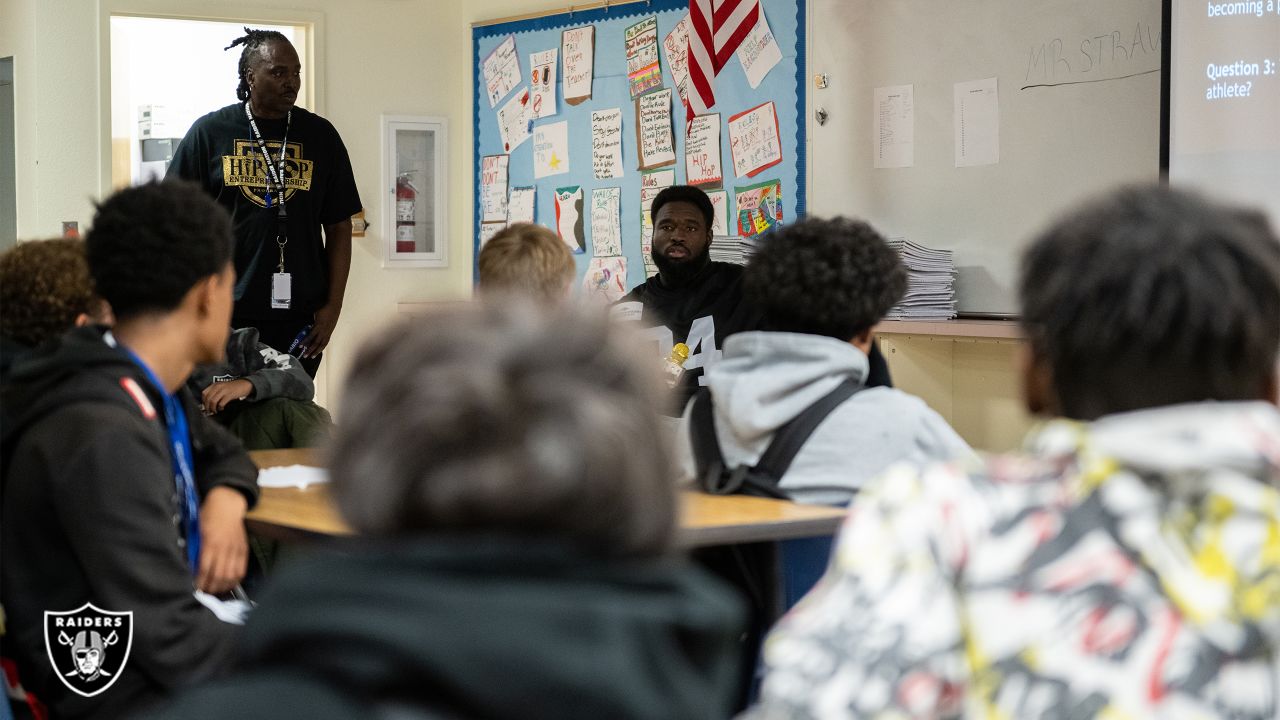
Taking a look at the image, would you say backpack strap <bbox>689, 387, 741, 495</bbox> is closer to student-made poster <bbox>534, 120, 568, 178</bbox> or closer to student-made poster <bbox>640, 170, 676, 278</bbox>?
student-made poster <bbox>640, 170, 676, 278</bbox>

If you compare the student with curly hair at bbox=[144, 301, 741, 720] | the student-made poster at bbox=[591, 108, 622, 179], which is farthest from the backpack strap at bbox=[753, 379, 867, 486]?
the student-made poster at bbox=[591, 108, 622, 179]

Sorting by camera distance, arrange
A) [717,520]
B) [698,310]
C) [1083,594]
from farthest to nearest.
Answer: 1. [698,310]
2. [717,520]
3. [1083,594]

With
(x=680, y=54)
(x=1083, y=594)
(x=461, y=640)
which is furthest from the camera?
(x=680, y=54)

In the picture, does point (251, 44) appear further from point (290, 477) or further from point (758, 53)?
point (290, 477)

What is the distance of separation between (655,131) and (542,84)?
33.9 inches

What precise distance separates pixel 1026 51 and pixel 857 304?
8.24ft

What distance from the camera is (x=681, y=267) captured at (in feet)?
16.8

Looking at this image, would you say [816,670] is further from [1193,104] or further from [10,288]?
[1193,104]

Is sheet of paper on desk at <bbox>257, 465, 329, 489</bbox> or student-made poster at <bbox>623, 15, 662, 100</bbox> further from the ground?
student-made poster at <bbox>623, 15, 662, 100</bbox>

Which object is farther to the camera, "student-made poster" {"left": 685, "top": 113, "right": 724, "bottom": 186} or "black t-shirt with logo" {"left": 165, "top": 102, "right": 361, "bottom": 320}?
"student-made poster" {"left": 685, "top": 113, "right": 724, "bottom": 186}

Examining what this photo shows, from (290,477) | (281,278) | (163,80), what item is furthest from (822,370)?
(163,80)

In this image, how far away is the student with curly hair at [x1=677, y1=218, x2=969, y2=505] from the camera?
2445 mm

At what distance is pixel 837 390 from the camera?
97.0 inches

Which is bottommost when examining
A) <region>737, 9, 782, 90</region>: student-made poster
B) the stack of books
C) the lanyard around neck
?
the stack of books
